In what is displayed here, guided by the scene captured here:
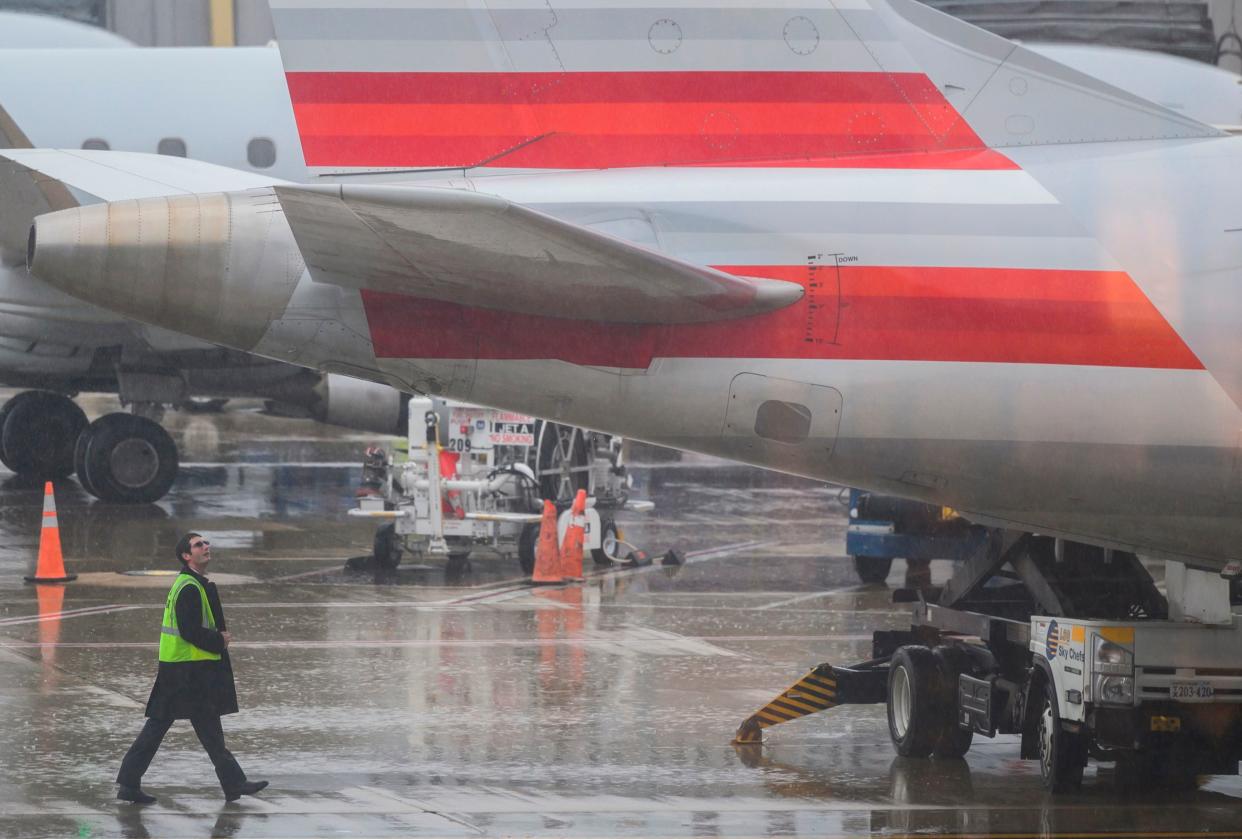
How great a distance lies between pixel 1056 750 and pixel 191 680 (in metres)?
5.30

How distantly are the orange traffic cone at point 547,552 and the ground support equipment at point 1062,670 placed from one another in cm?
698

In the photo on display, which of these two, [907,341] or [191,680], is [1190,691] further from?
[191,680]

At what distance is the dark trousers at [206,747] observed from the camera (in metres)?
10.4

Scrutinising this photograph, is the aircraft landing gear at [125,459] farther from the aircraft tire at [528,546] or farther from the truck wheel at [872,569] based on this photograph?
the truck wheel at [872,569]

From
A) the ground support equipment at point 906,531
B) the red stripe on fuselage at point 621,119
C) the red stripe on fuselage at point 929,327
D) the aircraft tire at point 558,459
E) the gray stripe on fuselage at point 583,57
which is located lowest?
the ground support equipment at point 906,531

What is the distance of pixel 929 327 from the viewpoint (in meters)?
9.95

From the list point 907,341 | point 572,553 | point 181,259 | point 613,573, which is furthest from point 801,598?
point 181,259

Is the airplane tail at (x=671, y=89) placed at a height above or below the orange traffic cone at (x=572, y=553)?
above

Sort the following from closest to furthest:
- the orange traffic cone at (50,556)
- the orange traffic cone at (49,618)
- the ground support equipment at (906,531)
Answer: the orange traffic cone at (49,618)
the orange traffic cone at (50,556)
the ground support equipment at (906,531)

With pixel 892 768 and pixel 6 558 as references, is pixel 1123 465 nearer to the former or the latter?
pixel 892 768

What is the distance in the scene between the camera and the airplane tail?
995 centimetres

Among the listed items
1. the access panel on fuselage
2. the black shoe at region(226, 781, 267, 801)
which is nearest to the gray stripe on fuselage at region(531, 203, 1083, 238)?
the access panel on fuselage

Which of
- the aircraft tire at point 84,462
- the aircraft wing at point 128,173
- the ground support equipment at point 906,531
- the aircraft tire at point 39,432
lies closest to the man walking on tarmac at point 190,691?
the aircraft wing at point 128,173

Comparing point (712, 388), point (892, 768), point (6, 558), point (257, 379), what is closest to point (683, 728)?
point (892, 768)
